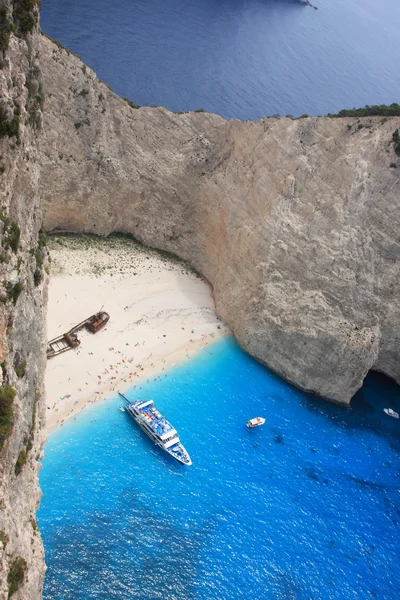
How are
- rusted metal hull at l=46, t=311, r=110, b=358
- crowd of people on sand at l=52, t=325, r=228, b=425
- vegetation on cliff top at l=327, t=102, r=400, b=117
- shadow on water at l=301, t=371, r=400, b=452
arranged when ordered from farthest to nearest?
shadow on water at l=301, t=371, r=400, b=452 < vegetation on cliff top at l=327, t=102, r=400, b=117 < rusted metal hull at l=46, t=311, r=110, b=358 < crowd of people on sand at l=52, t=325, r=228, b=425

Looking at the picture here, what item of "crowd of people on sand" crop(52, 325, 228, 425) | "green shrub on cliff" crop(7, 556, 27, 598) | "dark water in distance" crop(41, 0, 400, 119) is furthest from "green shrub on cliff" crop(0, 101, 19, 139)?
"dark water in distance" crop(41, 0, 400, 119)

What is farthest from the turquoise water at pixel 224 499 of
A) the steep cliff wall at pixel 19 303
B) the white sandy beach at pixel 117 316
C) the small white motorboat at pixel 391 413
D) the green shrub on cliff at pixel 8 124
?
the green shrub on cliff at pixel 8 124

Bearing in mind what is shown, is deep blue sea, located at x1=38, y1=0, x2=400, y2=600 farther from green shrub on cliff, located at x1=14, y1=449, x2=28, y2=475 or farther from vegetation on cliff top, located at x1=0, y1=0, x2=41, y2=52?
vegetation on cliff top, located at x1=0, y1=0, x2=41, y2=52

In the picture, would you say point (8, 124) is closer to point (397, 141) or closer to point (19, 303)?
point (19, 303)

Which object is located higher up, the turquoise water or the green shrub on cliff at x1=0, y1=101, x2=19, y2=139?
the green shrub on cliff at x1=0, y1=101, x2=19, y2=139

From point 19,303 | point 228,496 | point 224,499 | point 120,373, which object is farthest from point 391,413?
point 19,303
